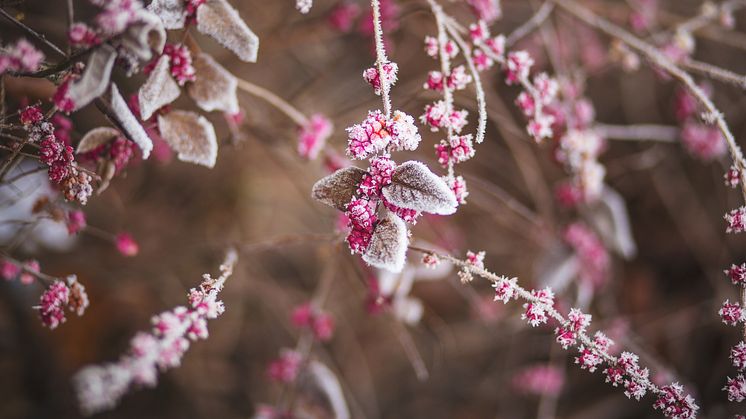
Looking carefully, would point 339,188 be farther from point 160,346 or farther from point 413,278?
point 413,278

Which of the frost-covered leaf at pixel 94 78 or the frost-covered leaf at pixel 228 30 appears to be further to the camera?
the frost-covered leaf at pixel 228 30

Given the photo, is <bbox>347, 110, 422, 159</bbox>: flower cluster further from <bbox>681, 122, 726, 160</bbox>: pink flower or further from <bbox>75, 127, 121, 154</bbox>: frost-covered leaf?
<bbox>681, 122, 726, 160</bbox>: pink flower

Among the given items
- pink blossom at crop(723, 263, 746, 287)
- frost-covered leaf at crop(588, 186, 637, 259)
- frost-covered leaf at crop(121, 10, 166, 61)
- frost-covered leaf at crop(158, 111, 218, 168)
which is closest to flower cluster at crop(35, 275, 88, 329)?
frost-covered leaf at crop(158, 111, 218, 168)

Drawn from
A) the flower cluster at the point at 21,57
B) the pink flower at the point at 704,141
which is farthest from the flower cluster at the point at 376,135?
the pink flower at the point at 704,141

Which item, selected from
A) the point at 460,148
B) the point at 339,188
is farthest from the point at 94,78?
the point at 460,148

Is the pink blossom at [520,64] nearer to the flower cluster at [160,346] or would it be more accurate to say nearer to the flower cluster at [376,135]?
the flower cluster at [376,135]

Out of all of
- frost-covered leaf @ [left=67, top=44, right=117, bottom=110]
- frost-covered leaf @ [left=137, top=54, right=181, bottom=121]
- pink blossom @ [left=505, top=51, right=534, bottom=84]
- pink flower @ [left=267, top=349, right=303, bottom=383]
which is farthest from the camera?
pink flower @ [left=267, top=349, right=303, bottom=383]
